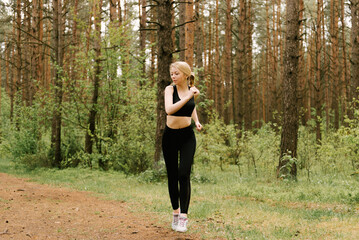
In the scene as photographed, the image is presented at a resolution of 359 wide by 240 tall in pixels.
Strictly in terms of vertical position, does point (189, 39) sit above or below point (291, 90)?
above

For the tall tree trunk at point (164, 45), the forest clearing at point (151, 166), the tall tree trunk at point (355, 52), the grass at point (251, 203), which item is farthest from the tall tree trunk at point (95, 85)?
the tall tree trunk at point (355, 52)

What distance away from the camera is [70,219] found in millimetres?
5469

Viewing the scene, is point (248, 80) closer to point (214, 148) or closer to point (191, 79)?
point (214, 148)

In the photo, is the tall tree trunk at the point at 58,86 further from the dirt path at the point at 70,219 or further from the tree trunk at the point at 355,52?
the tree trunk at the point at 355,52

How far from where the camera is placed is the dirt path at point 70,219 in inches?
175

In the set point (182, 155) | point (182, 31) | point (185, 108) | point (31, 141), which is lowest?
point (31, 141)

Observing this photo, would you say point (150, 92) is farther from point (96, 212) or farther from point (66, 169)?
point (96, 212)

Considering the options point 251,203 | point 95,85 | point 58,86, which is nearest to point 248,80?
point 95,85

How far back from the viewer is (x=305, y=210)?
6.00 meters

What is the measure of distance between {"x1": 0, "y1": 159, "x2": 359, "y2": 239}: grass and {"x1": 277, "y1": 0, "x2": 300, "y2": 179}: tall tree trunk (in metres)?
0.80

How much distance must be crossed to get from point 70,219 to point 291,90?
21.5 feet

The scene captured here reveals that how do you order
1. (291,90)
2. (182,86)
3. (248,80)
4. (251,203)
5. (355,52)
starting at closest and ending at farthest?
(182,86) → (251,203) → (291,90) → (355,52) → (248,80)

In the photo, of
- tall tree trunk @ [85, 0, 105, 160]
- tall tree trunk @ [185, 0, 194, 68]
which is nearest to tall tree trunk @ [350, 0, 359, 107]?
tall tree trunk @ [185, 0, 194, 68]

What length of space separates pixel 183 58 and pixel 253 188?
635 cm
